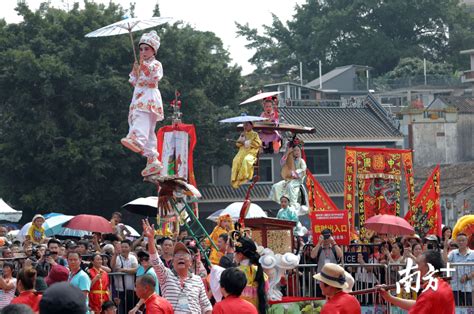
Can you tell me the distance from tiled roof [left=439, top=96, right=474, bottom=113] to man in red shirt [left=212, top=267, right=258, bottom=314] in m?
53.5

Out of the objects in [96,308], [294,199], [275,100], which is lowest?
[96,308]

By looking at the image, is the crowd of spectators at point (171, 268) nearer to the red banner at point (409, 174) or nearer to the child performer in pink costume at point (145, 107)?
the child performer in pink costume at point (145, 107)

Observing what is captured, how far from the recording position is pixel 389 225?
69.4ft

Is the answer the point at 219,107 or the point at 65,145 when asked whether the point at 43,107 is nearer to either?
the point at 65,145

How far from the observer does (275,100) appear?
1989 centimetres

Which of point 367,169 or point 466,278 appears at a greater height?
point 367,169

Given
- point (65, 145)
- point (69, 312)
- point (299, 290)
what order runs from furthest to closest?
point (65, 145) < point (299, 290) < point (69, 312)

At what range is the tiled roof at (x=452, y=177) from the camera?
175 feet

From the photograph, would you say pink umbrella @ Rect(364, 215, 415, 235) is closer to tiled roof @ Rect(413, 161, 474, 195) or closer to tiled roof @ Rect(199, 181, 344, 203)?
tiled roof @ Rect(199, 181, 344, 203)

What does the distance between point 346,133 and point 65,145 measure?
1489 centimetres

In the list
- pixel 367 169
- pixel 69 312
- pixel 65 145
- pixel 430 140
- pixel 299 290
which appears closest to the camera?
pixel 69 312

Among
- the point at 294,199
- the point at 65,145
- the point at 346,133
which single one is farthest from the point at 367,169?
the point at 346,133

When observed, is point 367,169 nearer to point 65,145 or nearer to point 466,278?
point 466,278

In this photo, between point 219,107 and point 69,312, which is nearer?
point 69,312
